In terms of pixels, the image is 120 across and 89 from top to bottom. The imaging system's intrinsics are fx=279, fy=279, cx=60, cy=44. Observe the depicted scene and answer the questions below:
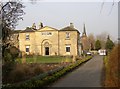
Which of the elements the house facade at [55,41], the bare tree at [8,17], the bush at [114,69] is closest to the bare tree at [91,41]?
the house facade at [55,41]

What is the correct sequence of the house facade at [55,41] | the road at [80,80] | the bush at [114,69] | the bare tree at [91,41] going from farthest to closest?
the bare tree at [91,41], the house facade at [55,41], the road at [80,80], the bush at [114,69]

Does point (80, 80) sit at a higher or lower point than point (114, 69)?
lower

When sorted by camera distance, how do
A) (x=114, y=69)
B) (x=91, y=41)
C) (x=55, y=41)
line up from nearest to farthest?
(x=114, y=69) → (x=55, y=41) → (x=91, y=41)

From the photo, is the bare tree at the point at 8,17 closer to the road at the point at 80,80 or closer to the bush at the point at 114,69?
the road at the point at 80,80

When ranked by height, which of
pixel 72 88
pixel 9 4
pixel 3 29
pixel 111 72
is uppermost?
pixel 9 4

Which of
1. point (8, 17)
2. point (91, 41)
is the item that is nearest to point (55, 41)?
point (8, 17)

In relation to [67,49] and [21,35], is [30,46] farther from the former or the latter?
Answer: [67,49]

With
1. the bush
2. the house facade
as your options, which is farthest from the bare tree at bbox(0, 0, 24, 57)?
the house facade

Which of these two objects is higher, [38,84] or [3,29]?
[3,29]

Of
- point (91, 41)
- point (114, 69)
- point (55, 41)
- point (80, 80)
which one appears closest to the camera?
point (114, 69)

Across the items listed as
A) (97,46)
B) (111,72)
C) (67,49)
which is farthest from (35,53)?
(111,72)

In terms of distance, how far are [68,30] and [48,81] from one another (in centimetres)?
5030

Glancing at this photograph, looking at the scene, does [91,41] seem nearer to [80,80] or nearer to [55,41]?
[55,41]

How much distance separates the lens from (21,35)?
70000 mm
